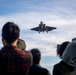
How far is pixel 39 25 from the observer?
58.9 metres

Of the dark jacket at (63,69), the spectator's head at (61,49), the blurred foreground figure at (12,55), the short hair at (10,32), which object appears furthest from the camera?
the spectator's head at (61,49)

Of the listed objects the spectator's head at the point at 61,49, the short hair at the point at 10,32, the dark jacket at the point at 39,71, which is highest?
the short hair at the point at 10,32

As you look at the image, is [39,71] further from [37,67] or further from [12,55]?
[12,55]

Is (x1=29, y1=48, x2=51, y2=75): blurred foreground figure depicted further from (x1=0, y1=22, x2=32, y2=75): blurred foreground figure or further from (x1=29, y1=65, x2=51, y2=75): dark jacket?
(x1=0, y1=22, x2=32, y2=75): blurred foreground figure

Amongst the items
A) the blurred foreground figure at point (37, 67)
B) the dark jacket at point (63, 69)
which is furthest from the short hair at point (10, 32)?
the dark jacket at point (63, 69)

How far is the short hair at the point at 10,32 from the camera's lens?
4.41 meters

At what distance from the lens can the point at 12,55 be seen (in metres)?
4.38

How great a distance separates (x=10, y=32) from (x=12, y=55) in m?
0.40

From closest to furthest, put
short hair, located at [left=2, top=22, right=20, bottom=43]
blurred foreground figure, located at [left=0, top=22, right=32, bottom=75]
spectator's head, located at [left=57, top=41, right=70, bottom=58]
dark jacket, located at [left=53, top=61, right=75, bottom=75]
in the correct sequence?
blurred foreground figure, located at [left=0, top=22, right=32, bottom=75], short hair, located at [left=2, top=22, right=20, bottom=43], dark jacket, located at [left=53, top=61, right=75, bottom=75], spectator's head, located at [left=57, top=41, right=70, bottom=58]

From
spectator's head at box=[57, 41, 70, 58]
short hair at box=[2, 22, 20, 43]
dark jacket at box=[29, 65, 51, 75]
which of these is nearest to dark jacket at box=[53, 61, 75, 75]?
dark jacket at box=[29, 65, 51, 75]

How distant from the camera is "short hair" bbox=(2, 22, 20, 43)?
441 centimetres

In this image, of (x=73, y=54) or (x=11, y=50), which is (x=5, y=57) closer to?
(x=11, y=50)

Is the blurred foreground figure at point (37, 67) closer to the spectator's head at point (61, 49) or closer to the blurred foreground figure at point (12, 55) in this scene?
the spectator's head at point (61, 49)

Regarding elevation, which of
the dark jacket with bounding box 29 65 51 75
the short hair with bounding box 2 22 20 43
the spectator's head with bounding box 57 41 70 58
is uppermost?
the short hair with bounding box 2 22 20 43
